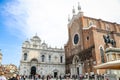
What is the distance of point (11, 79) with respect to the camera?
260 inches

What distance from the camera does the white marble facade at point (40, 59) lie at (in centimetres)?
3506

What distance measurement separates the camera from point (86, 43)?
29.3 metres

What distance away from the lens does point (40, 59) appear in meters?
37.0

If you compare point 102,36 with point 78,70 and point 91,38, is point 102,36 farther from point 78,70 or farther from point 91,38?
point 78,70

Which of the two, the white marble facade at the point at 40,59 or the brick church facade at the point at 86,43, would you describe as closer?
the brick church facade at the point at 86,43

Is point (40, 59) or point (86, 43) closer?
point (86, 43)

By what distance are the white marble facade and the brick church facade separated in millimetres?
3665

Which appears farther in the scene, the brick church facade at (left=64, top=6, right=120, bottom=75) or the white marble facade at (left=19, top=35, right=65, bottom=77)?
the white marble facade at (left=19, top=35, right=65, bottom=77)

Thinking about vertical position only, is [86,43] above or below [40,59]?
above

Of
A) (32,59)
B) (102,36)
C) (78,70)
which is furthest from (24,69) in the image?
(102,36)

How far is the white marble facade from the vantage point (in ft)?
115

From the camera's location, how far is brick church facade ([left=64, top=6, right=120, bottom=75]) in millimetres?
26220

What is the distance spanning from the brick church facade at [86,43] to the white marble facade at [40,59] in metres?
3.67

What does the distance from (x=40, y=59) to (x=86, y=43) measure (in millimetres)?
13661
